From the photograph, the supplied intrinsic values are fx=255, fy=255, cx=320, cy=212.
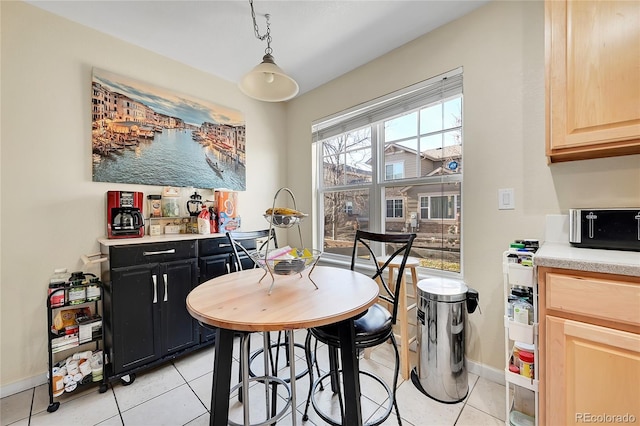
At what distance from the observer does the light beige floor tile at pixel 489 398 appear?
4.83ft

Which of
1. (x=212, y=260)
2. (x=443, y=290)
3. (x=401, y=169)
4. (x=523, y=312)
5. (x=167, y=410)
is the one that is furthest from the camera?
(x=401, y=169)

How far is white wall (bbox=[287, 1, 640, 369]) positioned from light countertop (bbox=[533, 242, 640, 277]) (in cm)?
42

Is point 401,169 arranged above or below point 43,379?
above

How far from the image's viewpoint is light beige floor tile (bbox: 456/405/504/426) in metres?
1.38

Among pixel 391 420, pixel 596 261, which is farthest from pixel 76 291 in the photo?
pixel 596 261

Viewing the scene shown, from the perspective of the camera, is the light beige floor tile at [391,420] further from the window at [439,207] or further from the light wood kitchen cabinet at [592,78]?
the light wood kitchen cabinet at [592,78]

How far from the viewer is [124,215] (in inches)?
77.9

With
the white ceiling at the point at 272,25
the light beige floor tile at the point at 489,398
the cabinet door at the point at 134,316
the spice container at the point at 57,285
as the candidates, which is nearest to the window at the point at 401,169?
the white ceiling at the point at 272,25

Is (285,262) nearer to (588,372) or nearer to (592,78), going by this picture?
(588,372)

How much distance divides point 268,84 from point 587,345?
199cm

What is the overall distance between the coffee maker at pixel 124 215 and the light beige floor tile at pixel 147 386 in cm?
103

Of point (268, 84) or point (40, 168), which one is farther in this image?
point (40, 168)

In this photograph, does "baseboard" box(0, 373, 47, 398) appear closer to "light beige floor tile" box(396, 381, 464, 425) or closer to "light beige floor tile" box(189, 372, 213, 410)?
"light beige floor tile" box(189, 372, 213, 410)

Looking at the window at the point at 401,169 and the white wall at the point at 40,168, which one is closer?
the white wall at the point at 40,168
